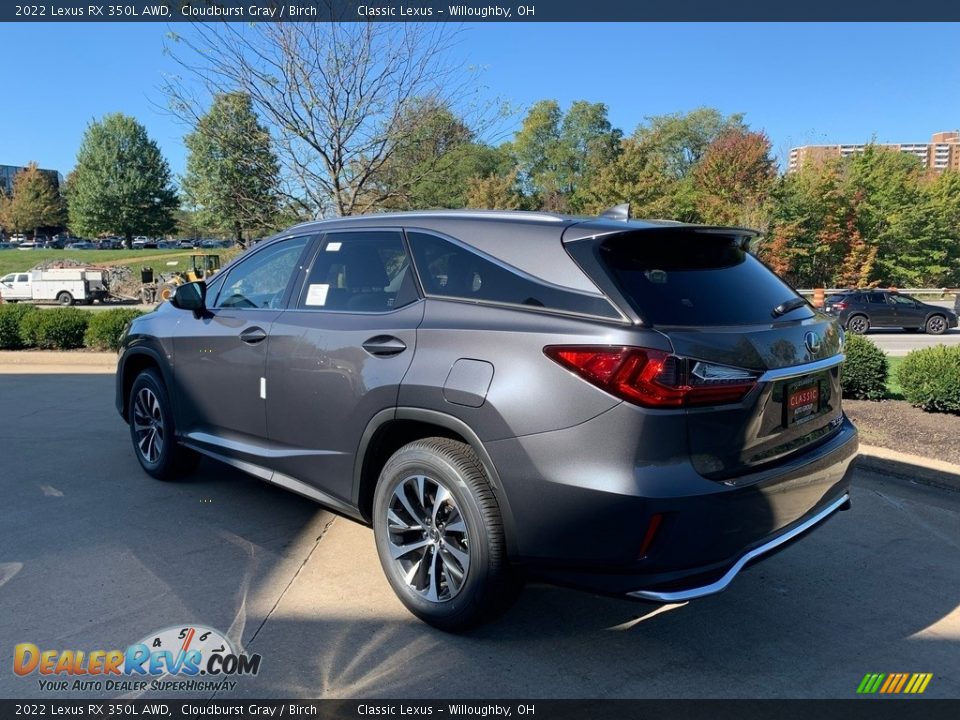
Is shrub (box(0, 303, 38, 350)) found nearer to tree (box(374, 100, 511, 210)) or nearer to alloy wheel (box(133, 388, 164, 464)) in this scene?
tree (box(374, 100, 511, 210))

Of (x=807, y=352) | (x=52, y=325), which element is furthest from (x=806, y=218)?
(x=807, y=352)

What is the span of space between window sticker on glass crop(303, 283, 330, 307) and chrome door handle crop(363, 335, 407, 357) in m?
0.60

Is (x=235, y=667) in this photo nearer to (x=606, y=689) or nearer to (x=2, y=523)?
(x=606, y=689)

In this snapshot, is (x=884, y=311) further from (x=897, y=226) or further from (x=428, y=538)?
(x=428, y=538)

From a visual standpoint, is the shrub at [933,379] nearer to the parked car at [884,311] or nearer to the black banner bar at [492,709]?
the black banner bar at [492,709]

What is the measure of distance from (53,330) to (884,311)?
22.3 m

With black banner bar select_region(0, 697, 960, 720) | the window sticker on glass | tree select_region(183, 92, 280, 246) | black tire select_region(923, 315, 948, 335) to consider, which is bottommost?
black tire select_region(923, 315, 948, 335)

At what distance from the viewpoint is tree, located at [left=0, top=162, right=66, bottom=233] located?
238 ft

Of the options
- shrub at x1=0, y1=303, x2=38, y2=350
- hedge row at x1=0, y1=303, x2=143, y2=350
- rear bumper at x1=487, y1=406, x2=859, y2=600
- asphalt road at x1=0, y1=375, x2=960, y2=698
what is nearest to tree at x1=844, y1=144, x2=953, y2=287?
hedge row at x1=0, y1=303, x2=143, y2=350

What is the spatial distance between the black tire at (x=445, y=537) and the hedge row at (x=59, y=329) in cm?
1009

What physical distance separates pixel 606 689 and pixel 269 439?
7.43ft

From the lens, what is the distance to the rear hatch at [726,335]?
100.0 inches

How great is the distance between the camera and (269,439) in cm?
393

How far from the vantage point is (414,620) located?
3.19 m
